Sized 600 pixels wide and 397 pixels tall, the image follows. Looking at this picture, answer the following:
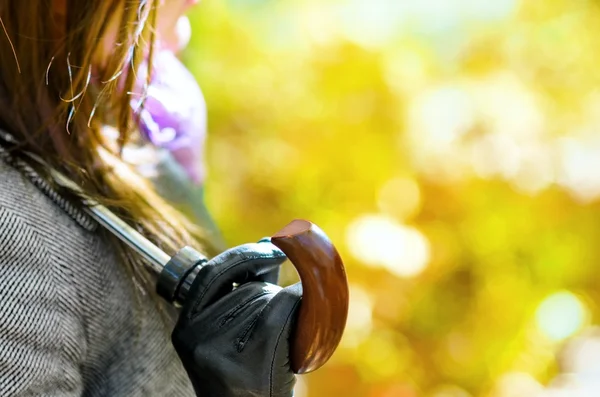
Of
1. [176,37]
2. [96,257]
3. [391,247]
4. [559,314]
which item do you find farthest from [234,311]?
[559,314]

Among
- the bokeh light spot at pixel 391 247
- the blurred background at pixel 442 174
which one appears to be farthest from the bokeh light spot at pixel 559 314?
the bokeh light spot at pixel 391 247

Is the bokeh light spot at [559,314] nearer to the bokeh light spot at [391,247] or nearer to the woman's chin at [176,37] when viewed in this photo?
the bokeh light spot at [391,247]

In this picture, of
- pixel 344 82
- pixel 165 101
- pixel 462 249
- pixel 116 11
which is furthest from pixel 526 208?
pixel 116 11

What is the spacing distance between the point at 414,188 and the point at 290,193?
204 mm

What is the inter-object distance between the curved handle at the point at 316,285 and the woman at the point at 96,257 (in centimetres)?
2

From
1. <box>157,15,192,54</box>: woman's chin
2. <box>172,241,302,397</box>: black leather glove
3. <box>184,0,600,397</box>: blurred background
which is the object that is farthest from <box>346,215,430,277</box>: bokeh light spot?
<box>172,241,302,397</box>: black leather glove

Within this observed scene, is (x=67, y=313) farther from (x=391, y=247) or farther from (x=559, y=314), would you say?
(x=559, y=314)

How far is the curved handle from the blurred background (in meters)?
0.72

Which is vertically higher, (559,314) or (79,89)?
(559,314)

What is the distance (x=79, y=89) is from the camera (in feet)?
1.51

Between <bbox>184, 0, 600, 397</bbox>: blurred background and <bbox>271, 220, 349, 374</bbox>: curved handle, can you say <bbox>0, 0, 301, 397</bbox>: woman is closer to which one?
<bbox>271, 220, 349, 374</bbox>: curved handle

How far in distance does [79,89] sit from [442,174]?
74 centimetres

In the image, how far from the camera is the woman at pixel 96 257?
402 mm

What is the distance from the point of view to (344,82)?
44.2 inches
